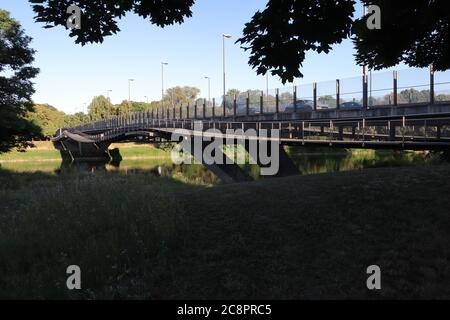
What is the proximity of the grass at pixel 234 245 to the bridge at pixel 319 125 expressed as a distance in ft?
34.0

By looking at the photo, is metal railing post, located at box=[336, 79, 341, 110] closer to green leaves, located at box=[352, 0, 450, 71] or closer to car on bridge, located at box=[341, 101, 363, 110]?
car on bridge, located at box=[341, 101, 363, 110]

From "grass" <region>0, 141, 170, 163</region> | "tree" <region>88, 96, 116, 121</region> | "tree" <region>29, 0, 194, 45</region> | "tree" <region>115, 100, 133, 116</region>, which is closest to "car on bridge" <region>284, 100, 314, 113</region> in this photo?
"tree" <region>29, 0, 194, 45</region>

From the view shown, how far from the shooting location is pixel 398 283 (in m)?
5.39

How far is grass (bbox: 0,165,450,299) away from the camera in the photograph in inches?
215

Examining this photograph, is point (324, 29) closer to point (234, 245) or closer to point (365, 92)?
point (234, 245)

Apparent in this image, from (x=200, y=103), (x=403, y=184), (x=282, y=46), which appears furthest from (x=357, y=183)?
(x=200, y=103)

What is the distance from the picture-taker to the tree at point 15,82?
95.1ft

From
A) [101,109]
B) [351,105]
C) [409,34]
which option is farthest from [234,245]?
[101,109]

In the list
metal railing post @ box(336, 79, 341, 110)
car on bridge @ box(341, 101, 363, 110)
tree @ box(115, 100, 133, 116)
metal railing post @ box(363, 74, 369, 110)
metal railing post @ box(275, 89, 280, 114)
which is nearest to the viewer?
metal railing post @ box(363, 74, 369, 110)

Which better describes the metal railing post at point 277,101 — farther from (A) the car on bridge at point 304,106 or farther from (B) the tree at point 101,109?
(B) the tree at point 101,109

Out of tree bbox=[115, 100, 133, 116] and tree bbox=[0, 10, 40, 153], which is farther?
tree bbox=[115, 100, 133, 116]

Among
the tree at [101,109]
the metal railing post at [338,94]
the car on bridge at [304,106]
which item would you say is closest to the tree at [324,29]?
the metal railing post at [338,94]

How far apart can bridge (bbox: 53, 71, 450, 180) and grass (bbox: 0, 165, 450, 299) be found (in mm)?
10365
